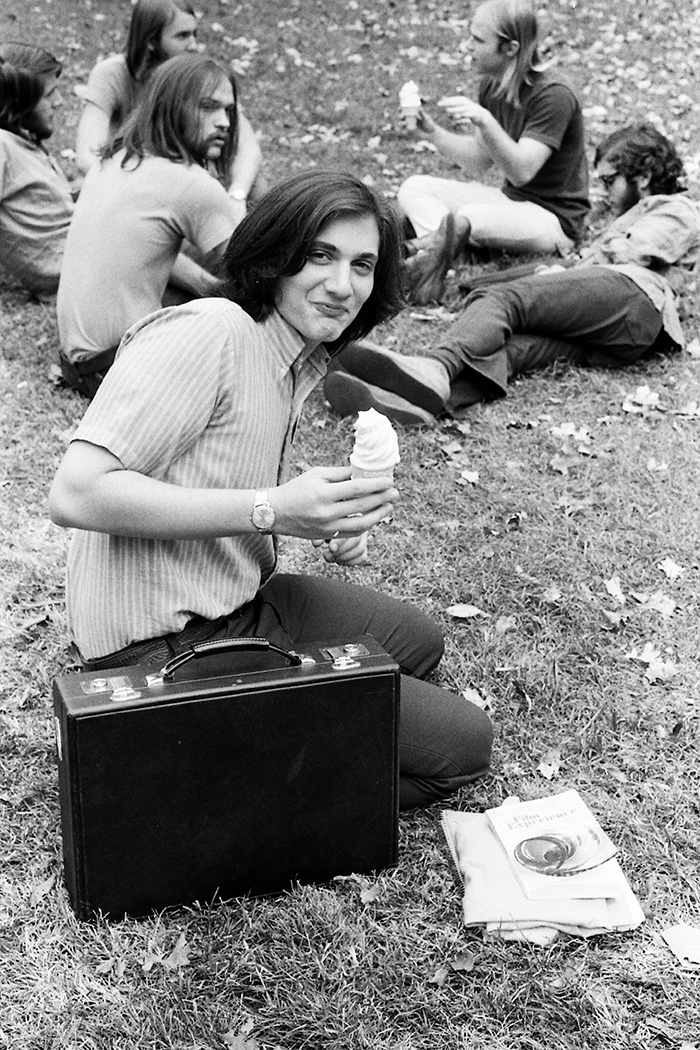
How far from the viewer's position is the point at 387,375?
4859mm

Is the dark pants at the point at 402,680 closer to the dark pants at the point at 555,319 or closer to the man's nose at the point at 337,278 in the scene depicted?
the man's nose at the point at 337,278

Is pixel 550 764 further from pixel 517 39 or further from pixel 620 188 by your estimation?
pixel 517 39

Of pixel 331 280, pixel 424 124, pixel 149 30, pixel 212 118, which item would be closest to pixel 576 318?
pixel 424 124

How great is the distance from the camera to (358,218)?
8.35 feet

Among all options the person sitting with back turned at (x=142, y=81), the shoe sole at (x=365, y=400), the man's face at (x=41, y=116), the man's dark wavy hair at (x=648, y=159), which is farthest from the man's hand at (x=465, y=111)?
the man's face at (x=41, y=116)

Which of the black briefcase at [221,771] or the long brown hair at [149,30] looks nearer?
the black briefcase at [221,771]

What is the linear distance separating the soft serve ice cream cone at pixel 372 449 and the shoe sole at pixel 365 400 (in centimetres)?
236

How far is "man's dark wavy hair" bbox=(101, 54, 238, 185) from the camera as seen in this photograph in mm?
4309

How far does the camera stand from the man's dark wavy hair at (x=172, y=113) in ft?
14.1

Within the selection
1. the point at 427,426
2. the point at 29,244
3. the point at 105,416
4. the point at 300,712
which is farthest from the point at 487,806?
the point at 29,244

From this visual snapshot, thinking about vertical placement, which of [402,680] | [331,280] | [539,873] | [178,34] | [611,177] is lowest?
[539,873]

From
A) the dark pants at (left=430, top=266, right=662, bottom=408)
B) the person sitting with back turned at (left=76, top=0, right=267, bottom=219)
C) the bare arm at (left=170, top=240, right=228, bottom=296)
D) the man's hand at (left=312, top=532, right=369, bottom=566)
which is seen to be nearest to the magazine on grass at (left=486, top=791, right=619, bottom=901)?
the man's hand at (left=312, top=532, right=369, bottom=566)

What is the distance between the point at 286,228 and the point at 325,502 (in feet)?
2.06

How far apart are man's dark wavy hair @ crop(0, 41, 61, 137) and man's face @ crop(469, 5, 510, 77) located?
7.37 ft
